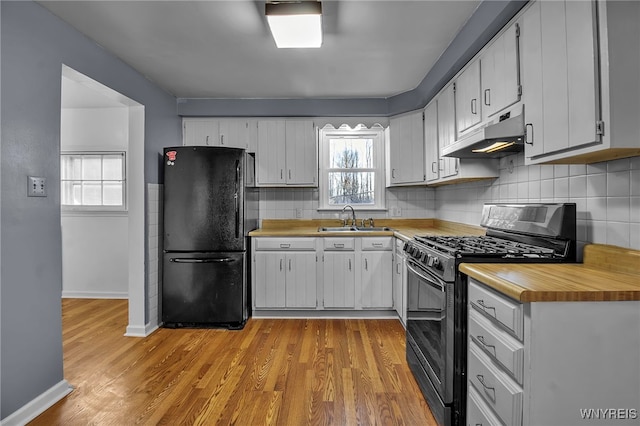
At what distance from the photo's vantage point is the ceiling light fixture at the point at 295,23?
6.81 feet

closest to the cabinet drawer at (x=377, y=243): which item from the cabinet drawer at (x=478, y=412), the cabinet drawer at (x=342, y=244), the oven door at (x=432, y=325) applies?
the cabinet drawer at (x=342, y=244)

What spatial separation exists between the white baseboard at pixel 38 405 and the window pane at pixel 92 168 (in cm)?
299

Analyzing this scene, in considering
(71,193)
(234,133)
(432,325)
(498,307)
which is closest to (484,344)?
(498,307)

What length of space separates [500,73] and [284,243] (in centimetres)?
237

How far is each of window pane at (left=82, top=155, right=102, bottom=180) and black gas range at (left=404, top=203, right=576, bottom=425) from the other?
13.7 ft

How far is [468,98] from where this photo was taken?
8.26ft

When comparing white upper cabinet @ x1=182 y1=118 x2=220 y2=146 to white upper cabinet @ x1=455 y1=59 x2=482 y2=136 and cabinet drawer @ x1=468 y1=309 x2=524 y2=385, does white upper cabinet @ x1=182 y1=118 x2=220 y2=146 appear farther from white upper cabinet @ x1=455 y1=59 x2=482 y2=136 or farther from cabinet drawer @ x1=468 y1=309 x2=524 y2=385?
cabinet drawer @ x1=468 y1=309 x2=524 y2=385

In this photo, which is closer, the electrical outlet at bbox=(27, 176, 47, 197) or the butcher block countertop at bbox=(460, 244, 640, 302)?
the butcher block countertop at bbox=(460, 244, 640, 302)

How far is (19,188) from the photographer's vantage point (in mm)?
1925

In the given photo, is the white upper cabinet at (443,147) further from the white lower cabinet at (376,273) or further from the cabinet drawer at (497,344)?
the cabinet drawer at (497,344)

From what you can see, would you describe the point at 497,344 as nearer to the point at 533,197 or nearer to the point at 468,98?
the point at 533,197

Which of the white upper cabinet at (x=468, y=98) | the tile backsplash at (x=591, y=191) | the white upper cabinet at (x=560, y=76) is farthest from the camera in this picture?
the white upper cabinet at (x=468, y=98)

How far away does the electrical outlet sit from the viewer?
6.49 ft

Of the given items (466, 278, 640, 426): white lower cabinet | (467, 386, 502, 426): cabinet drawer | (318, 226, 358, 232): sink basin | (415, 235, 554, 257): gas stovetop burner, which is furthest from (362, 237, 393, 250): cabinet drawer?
(466, 278, 640, 426): white lower cabinet
